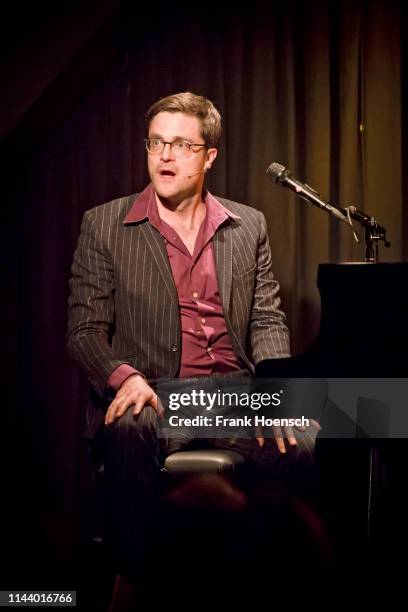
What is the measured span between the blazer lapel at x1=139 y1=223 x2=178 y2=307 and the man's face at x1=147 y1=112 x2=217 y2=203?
14cm

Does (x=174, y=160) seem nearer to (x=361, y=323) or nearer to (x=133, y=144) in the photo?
(x=133, y=144)

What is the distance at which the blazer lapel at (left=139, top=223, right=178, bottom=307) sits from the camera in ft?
8.35

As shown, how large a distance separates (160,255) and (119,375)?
0.45 m

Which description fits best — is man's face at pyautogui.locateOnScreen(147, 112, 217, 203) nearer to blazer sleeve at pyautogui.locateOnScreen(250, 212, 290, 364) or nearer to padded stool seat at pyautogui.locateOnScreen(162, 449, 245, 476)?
blazer sleeve at pyautogui.locateOnScreen(250, 212, 290, 364)

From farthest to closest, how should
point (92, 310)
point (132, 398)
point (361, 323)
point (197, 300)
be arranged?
1. point (197, 300)
2. point (92, 310)
3. point (132, 398)
4. point (361, 323)

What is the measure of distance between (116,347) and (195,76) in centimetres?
126

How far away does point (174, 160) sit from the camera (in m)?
2.63

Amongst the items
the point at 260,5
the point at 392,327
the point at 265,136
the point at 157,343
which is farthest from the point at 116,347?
the point at 260,5

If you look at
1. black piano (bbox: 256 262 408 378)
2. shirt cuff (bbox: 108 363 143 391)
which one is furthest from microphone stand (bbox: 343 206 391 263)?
shirt cuff (bbox: 108 363 143 391)

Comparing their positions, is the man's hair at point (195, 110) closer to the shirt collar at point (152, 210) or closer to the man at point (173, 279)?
the man at point (173, 279)


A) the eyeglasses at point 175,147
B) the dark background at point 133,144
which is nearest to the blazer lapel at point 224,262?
the eyeglasses at point 175,147

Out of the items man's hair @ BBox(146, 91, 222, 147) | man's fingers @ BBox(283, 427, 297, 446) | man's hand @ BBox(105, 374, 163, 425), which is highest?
man's hair @ BBox(146, 91, 222, 147)

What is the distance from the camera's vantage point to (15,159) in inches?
128

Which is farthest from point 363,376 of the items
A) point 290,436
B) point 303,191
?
point 303,191
